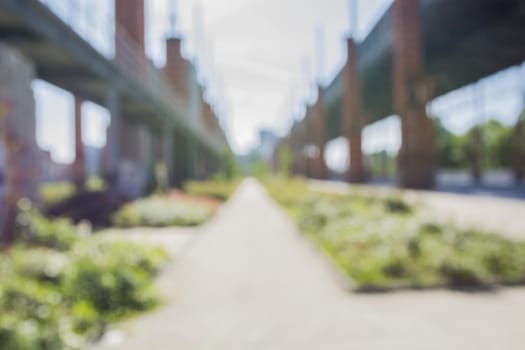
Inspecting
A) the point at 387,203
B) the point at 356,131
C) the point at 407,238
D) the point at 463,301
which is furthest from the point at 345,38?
the point at 463,301

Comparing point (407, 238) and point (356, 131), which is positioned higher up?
point (356, 131)

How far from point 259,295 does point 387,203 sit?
823 cm

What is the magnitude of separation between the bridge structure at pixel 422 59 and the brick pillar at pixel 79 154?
16146 millimetres

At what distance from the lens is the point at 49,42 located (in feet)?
34.4

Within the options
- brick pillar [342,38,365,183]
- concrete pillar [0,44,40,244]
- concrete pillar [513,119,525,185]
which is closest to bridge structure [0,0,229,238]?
concrete pillar [0,44,40,244]

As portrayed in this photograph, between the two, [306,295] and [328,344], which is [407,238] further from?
[328,344]

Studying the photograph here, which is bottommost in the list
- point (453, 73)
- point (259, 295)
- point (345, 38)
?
point (259, 295)

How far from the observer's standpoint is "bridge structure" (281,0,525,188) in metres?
18.7

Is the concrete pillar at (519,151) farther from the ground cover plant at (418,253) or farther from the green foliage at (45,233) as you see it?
the green foliage at (45,233)

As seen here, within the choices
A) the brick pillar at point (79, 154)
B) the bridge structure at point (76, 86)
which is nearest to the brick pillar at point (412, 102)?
the bridge structure at point (76, 86)

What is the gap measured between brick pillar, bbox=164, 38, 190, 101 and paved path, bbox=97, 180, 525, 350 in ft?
94.9

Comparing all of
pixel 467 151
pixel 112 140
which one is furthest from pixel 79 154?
pixel 467 151

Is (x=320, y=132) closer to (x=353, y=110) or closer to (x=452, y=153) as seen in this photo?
(x=353, y=110)

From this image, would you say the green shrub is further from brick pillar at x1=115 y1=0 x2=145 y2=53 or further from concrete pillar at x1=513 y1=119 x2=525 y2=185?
concrete pillar at x1=513 y1=119 x2=525 y2=185
